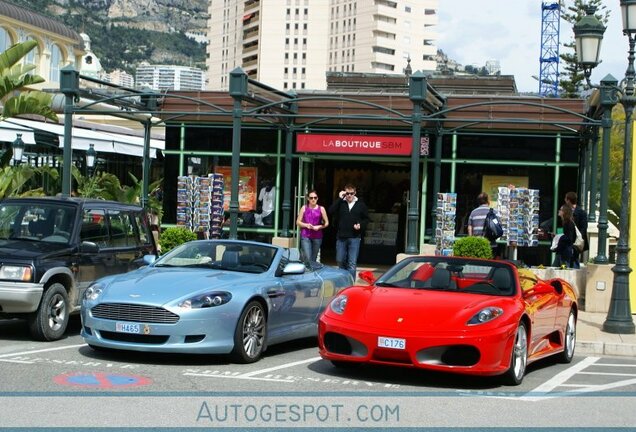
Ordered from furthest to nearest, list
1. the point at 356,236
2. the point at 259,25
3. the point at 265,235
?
the point at 259,25, the point at 265,235, the point at 356,236

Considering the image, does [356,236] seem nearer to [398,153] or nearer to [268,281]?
[398,153]

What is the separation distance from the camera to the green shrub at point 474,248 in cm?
1783

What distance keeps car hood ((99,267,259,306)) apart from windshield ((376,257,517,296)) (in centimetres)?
172

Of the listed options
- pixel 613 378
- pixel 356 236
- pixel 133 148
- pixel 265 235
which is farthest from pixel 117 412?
pixel 133 148

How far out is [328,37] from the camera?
170m

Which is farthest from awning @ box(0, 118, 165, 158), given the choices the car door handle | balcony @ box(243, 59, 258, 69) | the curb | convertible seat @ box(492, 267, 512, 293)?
balcony @ box(243, 59, 258, 69)

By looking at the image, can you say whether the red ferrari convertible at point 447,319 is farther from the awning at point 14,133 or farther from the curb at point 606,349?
the awning at point 14,133

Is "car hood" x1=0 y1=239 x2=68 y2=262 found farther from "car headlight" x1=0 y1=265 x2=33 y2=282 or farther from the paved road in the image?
the paved road

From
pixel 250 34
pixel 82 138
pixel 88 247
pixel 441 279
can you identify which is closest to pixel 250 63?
pixel 250 34

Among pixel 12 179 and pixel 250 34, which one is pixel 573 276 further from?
pixel 250 34

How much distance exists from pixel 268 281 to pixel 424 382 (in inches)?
93.9

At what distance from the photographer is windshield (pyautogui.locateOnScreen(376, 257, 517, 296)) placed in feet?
36.1

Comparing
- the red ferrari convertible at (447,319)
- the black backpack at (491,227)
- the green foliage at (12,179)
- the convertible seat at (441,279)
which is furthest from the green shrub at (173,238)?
the convertible seat at (441,279)

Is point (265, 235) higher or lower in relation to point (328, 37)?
lower
